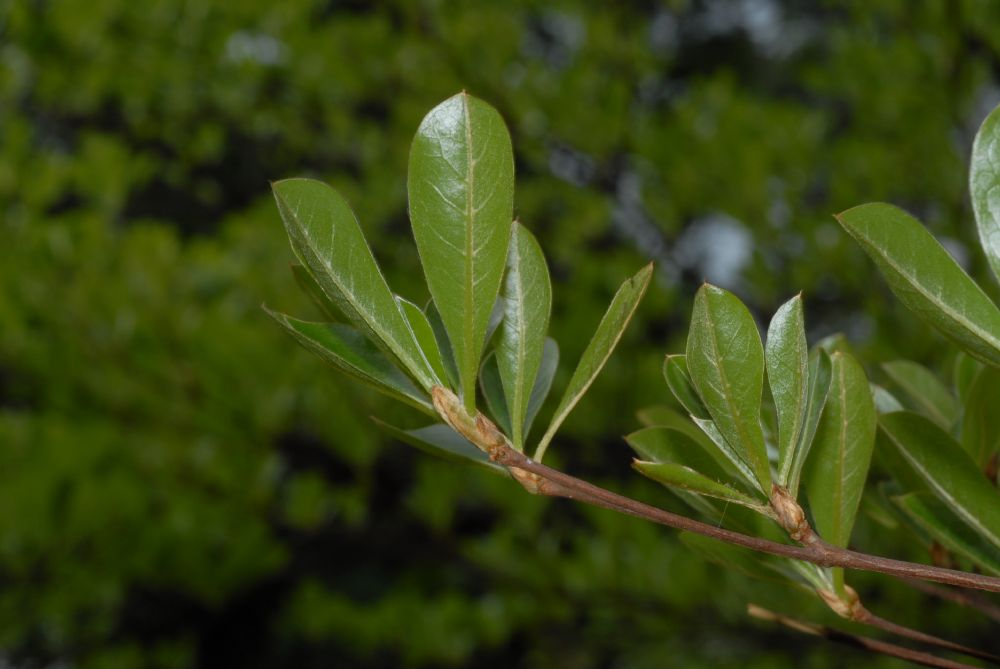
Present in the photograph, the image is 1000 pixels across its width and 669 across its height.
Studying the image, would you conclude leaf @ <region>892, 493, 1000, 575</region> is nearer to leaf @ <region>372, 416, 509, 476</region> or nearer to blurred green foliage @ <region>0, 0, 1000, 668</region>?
leaf @ <region>372, 416, 509, 476</region>

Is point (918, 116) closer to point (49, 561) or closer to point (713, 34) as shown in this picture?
point (49, 561)

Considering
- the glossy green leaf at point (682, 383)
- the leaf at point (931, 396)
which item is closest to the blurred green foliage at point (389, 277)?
the leaf at point (931, 396)

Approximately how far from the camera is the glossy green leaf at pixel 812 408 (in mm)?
344

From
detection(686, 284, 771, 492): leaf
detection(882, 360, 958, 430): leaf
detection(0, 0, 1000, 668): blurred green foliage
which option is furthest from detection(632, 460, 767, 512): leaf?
detection(0, 0, 1000, 668): blurred green foliage

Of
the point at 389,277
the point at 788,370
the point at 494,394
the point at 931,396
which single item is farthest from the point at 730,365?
the point at 389,277

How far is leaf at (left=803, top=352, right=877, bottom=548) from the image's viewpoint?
0.37 metres

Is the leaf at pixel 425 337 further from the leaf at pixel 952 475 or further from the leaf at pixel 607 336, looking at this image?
the leaf at pixel 952 475

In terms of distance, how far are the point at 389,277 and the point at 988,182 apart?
5.84 feet

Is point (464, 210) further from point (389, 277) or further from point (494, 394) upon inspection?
point (389, 277)

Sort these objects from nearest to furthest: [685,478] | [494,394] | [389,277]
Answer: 1. [685,478]
2. [494,394]
3. [389,277]

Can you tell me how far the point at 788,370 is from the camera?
0.33m

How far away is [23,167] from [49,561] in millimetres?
807

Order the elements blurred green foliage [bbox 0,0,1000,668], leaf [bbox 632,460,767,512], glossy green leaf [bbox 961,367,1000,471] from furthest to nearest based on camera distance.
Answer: blurred green foliage [bbox 0,0,1000,668]
glossy green leaf [bbox 961,367,1000,471]
leaf [bbox 632,460,767,512]

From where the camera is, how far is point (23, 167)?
1.93 meters
